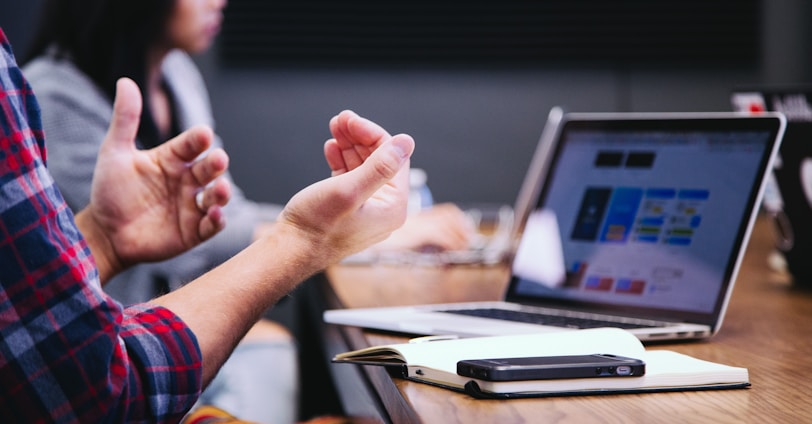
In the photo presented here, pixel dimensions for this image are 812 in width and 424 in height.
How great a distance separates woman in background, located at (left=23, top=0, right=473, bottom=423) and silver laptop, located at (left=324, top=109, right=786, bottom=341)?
2.39ft

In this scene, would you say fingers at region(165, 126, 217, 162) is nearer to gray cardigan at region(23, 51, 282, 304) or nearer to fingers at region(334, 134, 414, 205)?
fingers at region(334, 134, 414, 205)

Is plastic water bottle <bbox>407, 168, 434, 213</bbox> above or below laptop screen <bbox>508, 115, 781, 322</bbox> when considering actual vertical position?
below

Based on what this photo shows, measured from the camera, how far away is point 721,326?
1.26m

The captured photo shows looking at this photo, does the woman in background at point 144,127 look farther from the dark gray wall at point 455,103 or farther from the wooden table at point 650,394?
the dark gray wall at point 455,103

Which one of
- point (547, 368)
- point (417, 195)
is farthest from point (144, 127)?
point (547, 368)

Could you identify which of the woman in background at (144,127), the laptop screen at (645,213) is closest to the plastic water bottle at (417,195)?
the woman in background at (144,127)

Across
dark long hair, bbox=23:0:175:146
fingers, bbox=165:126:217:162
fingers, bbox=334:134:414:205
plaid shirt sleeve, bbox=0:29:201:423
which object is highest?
dark long hair, bbox=23:0:175:146

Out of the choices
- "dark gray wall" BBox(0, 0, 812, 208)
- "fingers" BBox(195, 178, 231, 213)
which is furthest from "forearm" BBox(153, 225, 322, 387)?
"dark gray wall" BBox(0, 0, 812, 208)

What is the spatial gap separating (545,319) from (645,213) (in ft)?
0.73

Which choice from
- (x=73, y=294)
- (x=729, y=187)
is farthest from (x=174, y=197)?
(x=729, y=187)

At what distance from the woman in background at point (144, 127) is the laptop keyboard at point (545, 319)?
0.79m

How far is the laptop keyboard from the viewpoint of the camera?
1.19 m

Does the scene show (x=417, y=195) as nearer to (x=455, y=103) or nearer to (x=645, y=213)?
(x=455, y=103)

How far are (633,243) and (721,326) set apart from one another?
163mm
